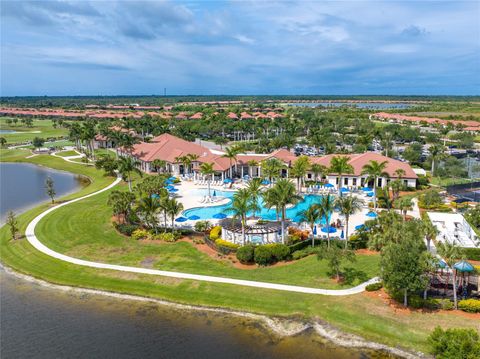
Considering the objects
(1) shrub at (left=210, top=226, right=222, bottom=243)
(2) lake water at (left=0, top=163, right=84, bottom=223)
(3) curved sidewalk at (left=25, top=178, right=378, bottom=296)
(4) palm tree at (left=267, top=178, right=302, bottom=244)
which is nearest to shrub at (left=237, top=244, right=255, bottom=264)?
(3) curved sidewalk at (left=25, top=178, right=378, bottom=296)

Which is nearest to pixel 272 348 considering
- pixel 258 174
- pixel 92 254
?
pixel 92 254

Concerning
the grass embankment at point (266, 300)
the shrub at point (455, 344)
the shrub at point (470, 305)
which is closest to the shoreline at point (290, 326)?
the grass embankment at point (266, 300)

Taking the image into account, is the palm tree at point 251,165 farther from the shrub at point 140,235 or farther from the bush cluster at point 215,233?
the shrub at point 140,235

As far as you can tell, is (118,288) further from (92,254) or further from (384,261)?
(384,261)

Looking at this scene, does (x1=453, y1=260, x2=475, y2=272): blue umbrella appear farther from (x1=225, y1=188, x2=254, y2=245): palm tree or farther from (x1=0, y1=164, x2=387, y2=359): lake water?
(x1=225, y1=188, x2=254, y2=245): palm tree

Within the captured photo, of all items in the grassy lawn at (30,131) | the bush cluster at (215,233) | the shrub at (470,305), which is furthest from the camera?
the grassy lawn at (30,131)
